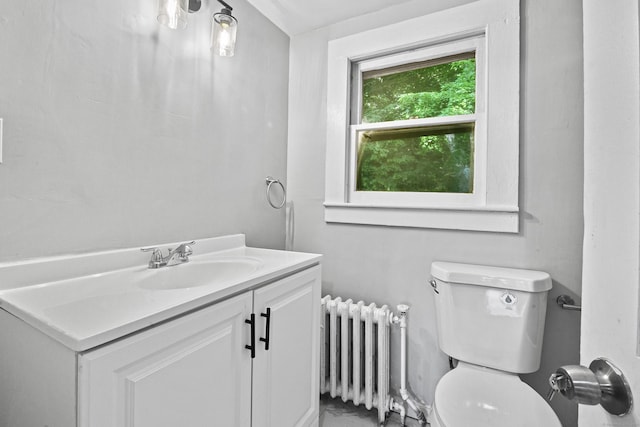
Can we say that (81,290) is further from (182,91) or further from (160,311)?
(182,91)

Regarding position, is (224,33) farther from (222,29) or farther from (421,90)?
(421,90)

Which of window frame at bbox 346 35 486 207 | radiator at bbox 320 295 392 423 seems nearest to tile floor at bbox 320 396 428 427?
radiator at bbox 320 295 392 423

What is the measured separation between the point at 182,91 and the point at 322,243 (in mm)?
1064

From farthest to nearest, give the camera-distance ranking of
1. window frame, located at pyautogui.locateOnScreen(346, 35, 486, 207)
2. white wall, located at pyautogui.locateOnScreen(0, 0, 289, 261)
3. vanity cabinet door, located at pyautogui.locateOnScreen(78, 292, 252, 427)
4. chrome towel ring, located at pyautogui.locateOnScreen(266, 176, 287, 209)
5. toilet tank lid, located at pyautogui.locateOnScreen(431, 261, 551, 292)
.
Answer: chrome towel ring, located at pyautogui.locateOnScreen(266, 176, 287, 209) < window frame, located at pyautogui.locateOnScreen(346, 35, 486, 207) < toilet tank lid, located at pyautogui.locateOnScreen(431, 261, 551, 292) < white wall, located at pyautogui.locateOnScreen(0, 0, 289, 261) < vanity cabinet door, located at pyautogui.locateOnScreen(78, 292, 252, 427)

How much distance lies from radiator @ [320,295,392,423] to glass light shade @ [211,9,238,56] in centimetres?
130

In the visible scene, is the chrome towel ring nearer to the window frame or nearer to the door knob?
the window frame

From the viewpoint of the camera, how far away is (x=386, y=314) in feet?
4.65

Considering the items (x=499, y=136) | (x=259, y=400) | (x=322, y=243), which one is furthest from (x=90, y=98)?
(x=499, y=136)

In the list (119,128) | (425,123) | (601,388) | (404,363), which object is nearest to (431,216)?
(425,123)

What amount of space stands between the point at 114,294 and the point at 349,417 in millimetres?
1303

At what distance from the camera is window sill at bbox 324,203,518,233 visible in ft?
4.28

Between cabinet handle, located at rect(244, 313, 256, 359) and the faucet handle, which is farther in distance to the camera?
the faucet handle

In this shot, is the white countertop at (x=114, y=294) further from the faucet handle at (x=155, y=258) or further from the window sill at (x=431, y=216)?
the window sill at (x=431, y=216)

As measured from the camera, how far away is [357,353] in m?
1.43
